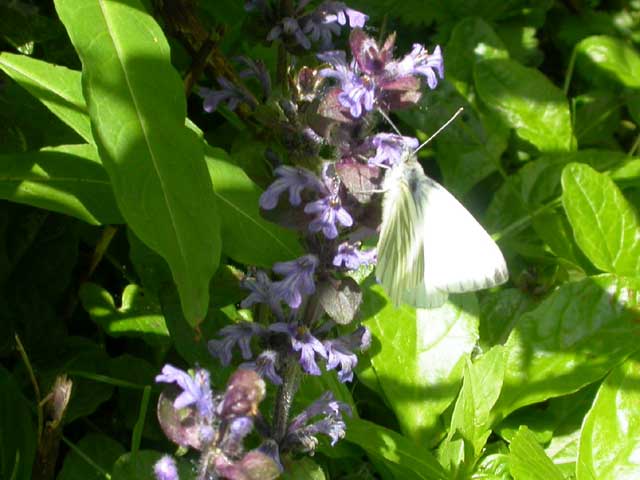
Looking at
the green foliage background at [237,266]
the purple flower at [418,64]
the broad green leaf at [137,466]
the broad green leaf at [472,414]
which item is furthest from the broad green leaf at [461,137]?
the broad green leaf at [137,466]

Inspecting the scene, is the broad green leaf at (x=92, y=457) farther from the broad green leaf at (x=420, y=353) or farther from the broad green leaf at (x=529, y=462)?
the broad green leaf at (x=529, y=462)

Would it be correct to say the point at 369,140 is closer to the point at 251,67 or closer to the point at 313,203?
the point at 313,203

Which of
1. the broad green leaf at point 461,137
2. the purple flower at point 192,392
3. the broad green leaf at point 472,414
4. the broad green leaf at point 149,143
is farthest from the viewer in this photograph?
the broad green leaf at point 461,137

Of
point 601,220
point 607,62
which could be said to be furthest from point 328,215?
point 607,62

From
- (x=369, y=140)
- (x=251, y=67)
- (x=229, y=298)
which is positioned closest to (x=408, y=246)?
(x=369, y=140)

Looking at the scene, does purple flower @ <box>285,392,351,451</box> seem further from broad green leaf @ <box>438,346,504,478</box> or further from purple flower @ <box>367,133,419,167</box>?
purple flower @ <box>367,133,419,167</box>

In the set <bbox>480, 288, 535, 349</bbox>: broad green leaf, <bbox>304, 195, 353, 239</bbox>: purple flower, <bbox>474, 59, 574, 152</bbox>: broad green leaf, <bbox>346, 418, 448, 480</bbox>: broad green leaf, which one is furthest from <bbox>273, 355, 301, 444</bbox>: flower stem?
<bbox>474, 59, 574, 152</bbox>: broad green leaf

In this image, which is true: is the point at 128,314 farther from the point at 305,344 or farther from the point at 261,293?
the point at 305,344
